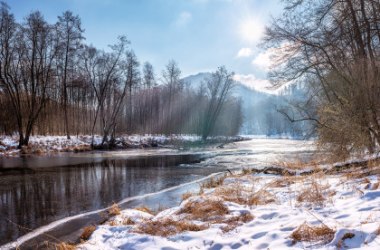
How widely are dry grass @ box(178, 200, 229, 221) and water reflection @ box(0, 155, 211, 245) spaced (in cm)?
357

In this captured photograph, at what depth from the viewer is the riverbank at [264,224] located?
371cm

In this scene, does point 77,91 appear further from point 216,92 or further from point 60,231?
point 60,231

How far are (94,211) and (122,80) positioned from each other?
3286cm

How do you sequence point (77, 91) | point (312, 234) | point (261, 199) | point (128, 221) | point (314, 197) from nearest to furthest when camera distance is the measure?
point (312, 234)
point (314, 197)
point (128, 221)
point (261, 199)
point (77, 91)

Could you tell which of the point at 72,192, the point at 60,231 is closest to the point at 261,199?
the point at 60,231

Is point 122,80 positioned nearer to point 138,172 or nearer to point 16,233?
point 138,172

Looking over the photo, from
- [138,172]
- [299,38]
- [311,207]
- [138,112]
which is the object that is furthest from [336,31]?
[138,112]

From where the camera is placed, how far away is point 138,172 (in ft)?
54.3

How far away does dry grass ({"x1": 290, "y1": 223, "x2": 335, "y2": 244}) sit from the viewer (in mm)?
3713

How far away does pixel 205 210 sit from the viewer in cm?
601

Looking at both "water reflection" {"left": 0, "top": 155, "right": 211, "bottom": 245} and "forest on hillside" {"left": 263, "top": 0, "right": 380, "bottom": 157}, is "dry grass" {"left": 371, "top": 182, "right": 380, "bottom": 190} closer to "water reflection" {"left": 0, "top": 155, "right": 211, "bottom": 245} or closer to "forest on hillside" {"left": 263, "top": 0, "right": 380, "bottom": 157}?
"forest on hillside" {"left": 263, "top": 0, "right": 380, "bottom": 157}

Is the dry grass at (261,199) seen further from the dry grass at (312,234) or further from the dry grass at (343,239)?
the dry grass at (343,239)

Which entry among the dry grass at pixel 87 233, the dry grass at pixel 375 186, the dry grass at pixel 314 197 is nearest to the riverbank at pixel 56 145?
the dry grass at pixel 87 233

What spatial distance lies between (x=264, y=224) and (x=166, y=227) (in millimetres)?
1655
